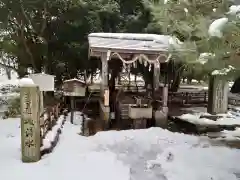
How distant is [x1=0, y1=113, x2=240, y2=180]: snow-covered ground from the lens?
6125 mm

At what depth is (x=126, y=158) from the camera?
716 centimetres

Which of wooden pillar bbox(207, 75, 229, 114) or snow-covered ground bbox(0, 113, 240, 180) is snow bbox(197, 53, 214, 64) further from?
wooden pillar bbox(207, 75, 229, 114)

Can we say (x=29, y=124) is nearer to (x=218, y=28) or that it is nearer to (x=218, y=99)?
(x=218, y=28)

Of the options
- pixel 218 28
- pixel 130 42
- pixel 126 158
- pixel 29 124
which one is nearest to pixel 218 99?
pixel 130 42

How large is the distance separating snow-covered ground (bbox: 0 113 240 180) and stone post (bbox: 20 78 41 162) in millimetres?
238

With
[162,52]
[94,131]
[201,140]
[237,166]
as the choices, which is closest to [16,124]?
[94,131]

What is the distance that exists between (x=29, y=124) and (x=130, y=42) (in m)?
4.82

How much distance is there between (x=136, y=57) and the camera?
1048cm

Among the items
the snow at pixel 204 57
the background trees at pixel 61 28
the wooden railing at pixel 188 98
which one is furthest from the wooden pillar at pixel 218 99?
the snow at pixel 204 57

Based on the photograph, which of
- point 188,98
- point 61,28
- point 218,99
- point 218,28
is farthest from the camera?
point 188,98

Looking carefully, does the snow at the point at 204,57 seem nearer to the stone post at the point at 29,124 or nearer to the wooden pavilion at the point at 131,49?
the stone post at the point at 29,124

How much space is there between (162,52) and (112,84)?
7.01m

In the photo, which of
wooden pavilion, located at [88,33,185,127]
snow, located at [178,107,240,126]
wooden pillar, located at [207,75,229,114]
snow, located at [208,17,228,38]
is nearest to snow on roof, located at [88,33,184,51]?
wooden pavilion, located at [88,33,185,127]

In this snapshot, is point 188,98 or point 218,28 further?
point 188,98
